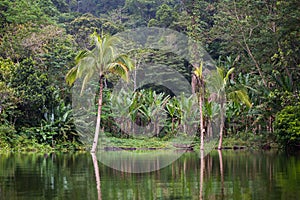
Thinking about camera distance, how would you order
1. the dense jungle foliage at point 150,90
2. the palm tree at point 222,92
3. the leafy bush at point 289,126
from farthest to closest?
the palm tree at point 222,92 → the dense jungle foliage at point 150,90 → the leafy bush at point 289,126

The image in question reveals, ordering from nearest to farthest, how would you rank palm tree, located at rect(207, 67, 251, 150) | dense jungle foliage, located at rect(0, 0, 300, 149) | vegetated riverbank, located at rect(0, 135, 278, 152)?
1. dense jungle foliage, located at rect(0, 0, 300, 149)
2. palm tree, located at rect(207, 67, 251, 150)
3. vegetated riverbank, located at rect(0, 135, 278, 152)

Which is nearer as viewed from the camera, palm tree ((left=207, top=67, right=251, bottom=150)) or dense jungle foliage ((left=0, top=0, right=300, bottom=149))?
dense jungle foliage ((left=0, top=0, right=300, bottom=149))

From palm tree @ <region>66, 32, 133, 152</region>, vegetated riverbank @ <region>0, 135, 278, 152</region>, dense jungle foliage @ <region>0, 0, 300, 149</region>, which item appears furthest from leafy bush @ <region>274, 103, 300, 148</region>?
palm tree @ <region>66, 32, 133, 152</region>

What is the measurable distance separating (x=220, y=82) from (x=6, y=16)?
45.5ft

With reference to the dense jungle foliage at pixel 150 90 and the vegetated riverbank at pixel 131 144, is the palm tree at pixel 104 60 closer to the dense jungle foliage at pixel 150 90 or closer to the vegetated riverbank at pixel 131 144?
the dense jungle foliage at pixel 150 90

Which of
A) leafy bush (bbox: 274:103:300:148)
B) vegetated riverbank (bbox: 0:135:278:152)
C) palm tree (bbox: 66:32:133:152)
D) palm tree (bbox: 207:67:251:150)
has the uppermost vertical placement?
palm tree (bbox: 66:32:133:152)

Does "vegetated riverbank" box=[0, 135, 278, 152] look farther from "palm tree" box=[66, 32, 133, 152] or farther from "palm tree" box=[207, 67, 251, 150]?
"palm tree" box=[66, 32, 133, 152]

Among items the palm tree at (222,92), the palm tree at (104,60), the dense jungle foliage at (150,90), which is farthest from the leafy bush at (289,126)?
the palm tree at (104,60)

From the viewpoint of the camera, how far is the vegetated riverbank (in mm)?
25625

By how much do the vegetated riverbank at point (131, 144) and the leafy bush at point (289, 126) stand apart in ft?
11.6

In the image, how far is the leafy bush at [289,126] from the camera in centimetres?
2111

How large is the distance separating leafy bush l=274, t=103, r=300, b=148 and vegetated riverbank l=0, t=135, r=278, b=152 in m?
3.54

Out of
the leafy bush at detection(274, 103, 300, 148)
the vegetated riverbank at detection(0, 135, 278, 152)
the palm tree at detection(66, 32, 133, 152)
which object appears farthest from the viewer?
the vegetated riverbank at detection(0, 135, 278, 152)

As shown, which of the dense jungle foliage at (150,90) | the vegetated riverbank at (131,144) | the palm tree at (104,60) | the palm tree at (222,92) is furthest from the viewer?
the vegetated riverbank at (131,144)
